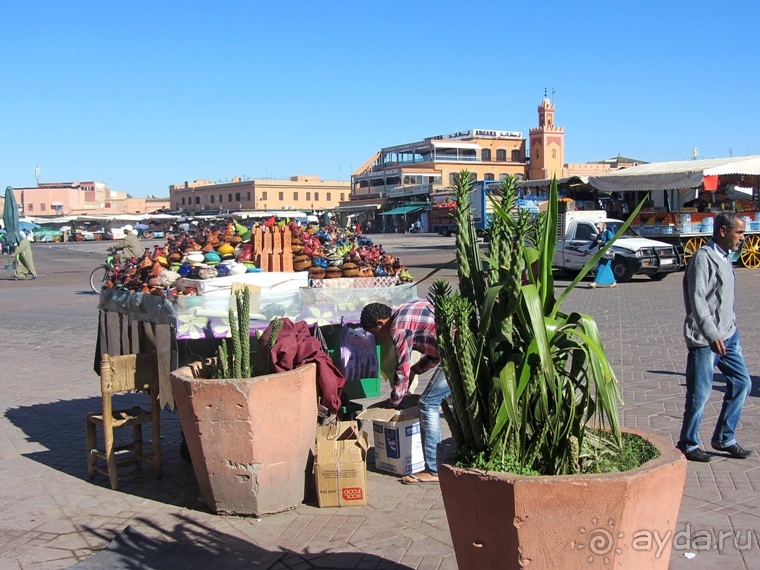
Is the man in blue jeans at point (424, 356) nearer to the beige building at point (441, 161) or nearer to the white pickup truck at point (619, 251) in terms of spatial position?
the white pickup truck at point (619, 251)

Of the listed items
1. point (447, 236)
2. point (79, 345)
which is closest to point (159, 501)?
point (79, 345)

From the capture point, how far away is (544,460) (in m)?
3.17

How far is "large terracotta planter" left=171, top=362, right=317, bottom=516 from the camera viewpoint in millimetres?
4648

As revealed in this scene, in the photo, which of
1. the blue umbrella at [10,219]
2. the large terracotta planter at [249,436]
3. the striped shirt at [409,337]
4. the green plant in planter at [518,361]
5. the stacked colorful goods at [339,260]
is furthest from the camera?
the blue umbrella at [10,219]

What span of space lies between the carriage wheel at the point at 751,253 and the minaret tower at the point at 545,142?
67578 mm

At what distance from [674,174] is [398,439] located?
19744 millimetres

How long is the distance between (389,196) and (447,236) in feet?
84.4

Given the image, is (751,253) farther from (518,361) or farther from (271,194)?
(271,194)

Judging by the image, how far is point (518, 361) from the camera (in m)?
3.10

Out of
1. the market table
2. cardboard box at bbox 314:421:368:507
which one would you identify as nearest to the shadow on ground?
cardboard box at bbox 314:421:368:507

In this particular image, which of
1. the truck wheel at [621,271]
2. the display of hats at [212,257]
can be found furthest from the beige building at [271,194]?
the display of hats at [212,257]

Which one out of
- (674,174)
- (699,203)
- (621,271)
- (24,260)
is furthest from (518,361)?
(24,260)

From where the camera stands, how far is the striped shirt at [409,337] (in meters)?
5.22

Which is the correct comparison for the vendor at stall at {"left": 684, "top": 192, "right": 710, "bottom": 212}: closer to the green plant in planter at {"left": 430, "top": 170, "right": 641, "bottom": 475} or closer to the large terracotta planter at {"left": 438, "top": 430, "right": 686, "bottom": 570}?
the green plant in planter at {"left": 430, "top": 170, "right": 641, "bottom": 475}
